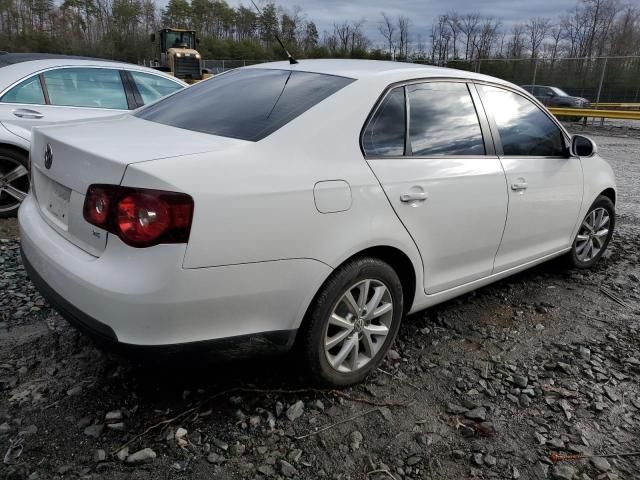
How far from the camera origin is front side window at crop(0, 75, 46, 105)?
4973mm

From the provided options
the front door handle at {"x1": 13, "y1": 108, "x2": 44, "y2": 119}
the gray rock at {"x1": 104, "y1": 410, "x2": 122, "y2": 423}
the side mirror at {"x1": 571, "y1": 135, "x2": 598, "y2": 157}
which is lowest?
the gray rock at {"x1": 104, "y1": 410, "x2": 122, "y2": 423}

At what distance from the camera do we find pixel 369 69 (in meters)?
2.85

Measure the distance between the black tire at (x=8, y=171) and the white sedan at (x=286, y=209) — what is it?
2641 millimetres

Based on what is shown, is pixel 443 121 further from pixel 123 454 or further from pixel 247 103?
pixel 123 454

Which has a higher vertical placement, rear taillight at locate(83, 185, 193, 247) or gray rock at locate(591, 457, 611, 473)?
rear taillight at locate(83, 185, 193, 247)

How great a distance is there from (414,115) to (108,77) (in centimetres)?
419

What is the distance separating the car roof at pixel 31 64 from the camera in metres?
5.02

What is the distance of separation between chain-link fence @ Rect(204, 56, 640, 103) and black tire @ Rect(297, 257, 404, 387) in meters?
23.2

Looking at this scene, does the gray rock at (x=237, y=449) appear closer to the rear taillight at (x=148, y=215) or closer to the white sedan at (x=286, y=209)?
the white sedan at (x=286, y=209)

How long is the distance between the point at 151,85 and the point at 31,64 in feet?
4.07

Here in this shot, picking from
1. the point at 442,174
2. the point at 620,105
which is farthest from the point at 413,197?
the point at 620,105

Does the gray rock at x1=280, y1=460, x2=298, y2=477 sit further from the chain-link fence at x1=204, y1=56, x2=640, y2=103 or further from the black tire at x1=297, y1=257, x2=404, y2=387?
the chain-link fence at x1=204, y1=56, x2=640, y2=103

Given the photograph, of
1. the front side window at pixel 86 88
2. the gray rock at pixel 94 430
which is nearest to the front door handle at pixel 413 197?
the gray rock at pixel 94 430

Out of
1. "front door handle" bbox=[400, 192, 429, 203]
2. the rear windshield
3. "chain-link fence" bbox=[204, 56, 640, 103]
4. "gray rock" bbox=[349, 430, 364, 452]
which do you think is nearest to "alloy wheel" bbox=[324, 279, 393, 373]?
"gray rock" bbox=[349, 430, 364, 452]
